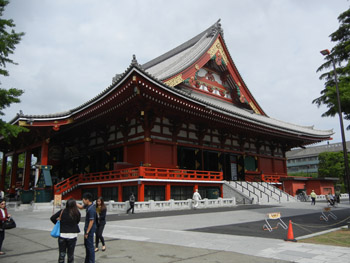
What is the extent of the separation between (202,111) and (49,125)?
12.0 meters

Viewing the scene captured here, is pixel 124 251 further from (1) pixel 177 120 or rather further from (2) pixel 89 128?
(2) pixel 89 128

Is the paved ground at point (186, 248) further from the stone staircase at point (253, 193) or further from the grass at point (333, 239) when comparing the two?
the stone staircase at point (253, 193)

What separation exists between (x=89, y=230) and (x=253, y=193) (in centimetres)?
2058

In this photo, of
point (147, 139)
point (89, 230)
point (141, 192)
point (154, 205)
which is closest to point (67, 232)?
point (89, 230)

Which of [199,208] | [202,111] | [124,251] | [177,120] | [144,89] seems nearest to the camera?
[124,251]

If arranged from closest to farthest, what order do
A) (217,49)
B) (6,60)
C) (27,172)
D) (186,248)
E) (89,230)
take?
1. (89,230)
2. (186,248)
3. (6,60)
4. (27,172)
5. (217,49)

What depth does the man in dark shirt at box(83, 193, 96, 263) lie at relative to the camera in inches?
228

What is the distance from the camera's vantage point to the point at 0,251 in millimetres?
7457

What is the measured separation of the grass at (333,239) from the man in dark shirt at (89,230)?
605 cm

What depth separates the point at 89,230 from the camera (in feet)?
20.0

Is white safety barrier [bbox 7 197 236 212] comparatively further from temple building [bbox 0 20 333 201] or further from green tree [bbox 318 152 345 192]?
green tree [bbox 318 152 345 192]

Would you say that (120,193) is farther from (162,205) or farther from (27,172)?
(27,172)

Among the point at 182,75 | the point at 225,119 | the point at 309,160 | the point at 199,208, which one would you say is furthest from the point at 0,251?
the point at 309,160

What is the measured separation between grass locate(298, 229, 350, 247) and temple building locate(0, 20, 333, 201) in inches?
479
